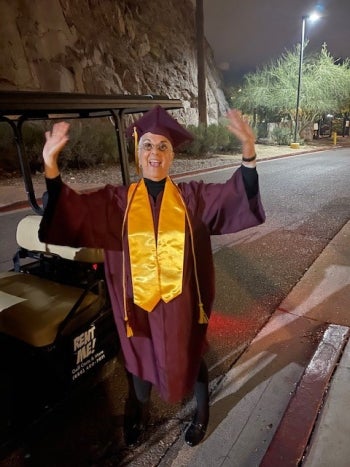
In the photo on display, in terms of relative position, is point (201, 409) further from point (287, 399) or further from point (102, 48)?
point (102, 48)

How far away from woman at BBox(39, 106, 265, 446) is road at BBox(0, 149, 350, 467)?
22.7 inches

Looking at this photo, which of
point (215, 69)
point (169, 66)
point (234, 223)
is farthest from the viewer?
point (215, 69)

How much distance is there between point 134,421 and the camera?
2225 mm

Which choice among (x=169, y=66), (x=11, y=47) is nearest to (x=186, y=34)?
(x=169, y=66)

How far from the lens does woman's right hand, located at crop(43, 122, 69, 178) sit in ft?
5.43

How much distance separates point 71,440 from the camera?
2.19 m

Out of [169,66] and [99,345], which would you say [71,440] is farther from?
[169,66]

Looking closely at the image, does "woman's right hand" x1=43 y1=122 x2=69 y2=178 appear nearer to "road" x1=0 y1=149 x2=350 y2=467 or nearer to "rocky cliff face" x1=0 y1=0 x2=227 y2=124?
"road" x1=0 y1=149 x2=350 y2=467

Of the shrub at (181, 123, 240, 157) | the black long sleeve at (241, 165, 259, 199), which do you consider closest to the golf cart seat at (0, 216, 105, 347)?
the black long sleeve at (241, 165, 259, 199)

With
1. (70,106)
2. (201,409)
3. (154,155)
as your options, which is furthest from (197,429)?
(70,106)

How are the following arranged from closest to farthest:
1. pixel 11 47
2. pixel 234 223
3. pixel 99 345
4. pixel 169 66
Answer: pixel 234 223
pixel 99 345
pixel 11 47
pixel 169 66

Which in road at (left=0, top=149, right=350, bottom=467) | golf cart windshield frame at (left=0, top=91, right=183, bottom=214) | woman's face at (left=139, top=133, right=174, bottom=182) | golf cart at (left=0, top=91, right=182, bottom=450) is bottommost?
road at (left=0, top=149, right=350, bottom=467)

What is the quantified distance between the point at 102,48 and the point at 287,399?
2435cm

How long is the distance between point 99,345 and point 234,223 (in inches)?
49.0
